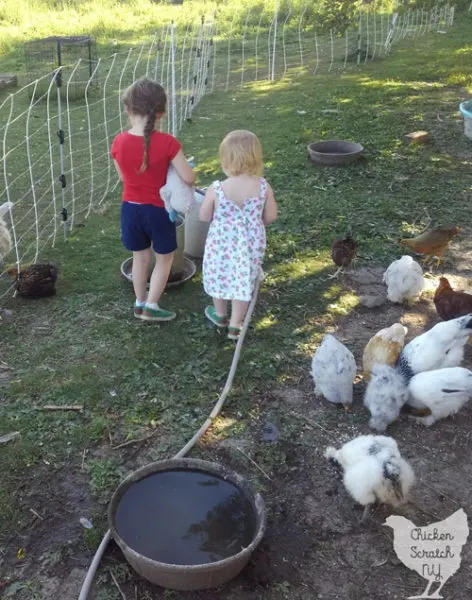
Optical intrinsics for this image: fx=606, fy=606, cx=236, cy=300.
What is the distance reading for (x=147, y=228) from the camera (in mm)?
3957

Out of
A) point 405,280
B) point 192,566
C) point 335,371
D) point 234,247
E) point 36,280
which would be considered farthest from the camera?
point 36,280

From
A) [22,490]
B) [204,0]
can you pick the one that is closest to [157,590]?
[22,490]

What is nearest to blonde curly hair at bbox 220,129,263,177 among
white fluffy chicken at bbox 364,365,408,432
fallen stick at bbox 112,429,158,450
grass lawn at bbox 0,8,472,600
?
grass lawn at bbox 0,8,472,600

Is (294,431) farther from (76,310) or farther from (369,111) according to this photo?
(369,111)

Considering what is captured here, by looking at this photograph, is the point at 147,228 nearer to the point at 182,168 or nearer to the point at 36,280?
the point at 182,168

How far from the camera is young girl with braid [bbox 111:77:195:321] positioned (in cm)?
359

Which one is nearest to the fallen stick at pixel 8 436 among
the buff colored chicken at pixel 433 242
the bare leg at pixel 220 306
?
the bare leg at pixel 220 306

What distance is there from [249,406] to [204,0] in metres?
18.0

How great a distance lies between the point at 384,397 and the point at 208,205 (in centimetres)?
160

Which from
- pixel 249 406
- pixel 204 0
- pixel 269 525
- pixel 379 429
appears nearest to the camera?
pixel 269 525

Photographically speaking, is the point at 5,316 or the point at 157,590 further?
the point at 5,316

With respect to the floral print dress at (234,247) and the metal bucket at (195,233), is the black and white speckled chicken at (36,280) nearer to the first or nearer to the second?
the metal bucket at (195,233)

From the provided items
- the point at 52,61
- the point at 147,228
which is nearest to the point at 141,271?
the point at 147,228

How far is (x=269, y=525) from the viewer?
9.05 feet
